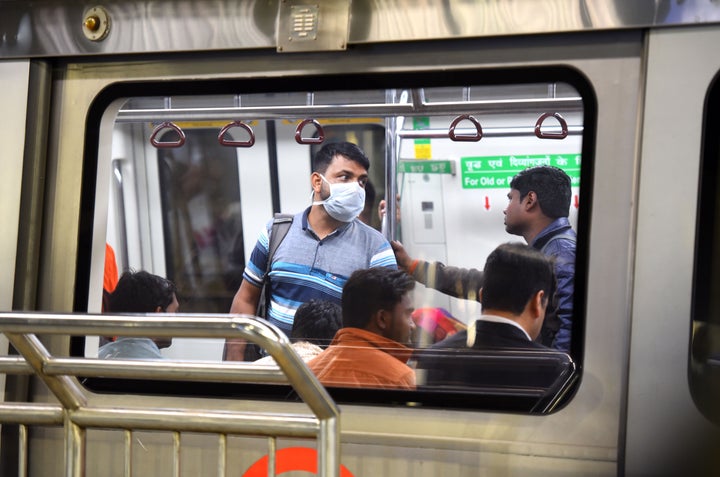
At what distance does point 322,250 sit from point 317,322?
32 cm

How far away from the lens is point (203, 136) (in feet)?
18.9

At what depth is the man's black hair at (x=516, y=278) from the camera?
235 cm

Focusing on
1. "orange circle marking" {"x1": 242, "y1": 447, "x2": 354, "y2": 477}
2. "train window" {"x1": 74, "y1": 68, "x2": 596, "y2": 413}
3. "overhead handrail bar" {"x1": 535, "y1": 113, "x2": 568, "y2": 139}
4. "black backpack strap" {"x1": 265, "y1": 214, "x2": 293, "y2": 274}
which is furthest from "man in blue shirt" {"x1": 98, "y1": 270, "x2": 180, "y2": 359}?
"overhead handrail bar" {"x1": 535, "y1": 113, "x2": 568, "y2": 139}

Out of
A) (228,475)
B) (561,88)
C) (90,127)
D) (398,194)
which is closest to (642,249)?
(561,88)

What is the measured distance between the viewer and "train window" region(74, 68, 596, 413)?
2.20 metres

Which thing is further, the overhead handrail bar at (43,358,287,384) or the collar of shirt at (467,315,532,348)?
the collar of shirt at (467,315,532,348)

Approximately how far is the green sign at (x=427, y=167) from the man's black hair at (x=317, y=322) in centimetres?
154

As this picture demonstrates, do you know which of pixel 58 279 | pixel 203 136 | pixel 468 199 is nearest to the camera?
pixel 58 279

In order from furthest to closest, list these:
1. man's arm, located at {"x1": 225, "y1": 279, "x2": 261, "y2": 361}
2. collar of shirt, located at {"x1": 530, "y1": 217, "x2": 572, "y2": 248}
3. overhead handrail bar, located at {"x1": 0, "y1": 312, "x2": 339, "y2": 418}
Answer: man's arm, located at {"x1": 225, "y1": 279, "x2": 261, "y2": 361} < collar of shirt, located at {"x1": 530, "y1": 217, "x2": 572, "y2": 248} < overhead handrail bar, located at {"x1": 0, "y1": 312, "x2": 339, "y2": 418}

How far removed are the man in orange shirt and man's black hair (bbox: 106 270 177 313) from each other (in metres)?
0.65

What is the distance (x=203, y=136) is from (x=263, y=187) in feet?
2.44

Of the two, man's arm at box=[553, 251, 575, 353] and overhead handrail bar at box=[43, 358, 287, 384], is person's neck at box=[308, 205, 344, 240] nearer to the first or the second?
man's arm at box=[553, 251, 575, 353]

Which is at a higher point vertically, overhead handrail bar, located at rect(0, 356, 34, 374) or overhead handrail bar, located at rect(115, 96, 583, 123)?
overhead handrail bar, located at rect(115, 96, 583, 123)

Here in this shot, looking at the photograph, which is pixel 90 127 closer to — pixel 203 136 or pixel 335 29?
pixel 335 29
